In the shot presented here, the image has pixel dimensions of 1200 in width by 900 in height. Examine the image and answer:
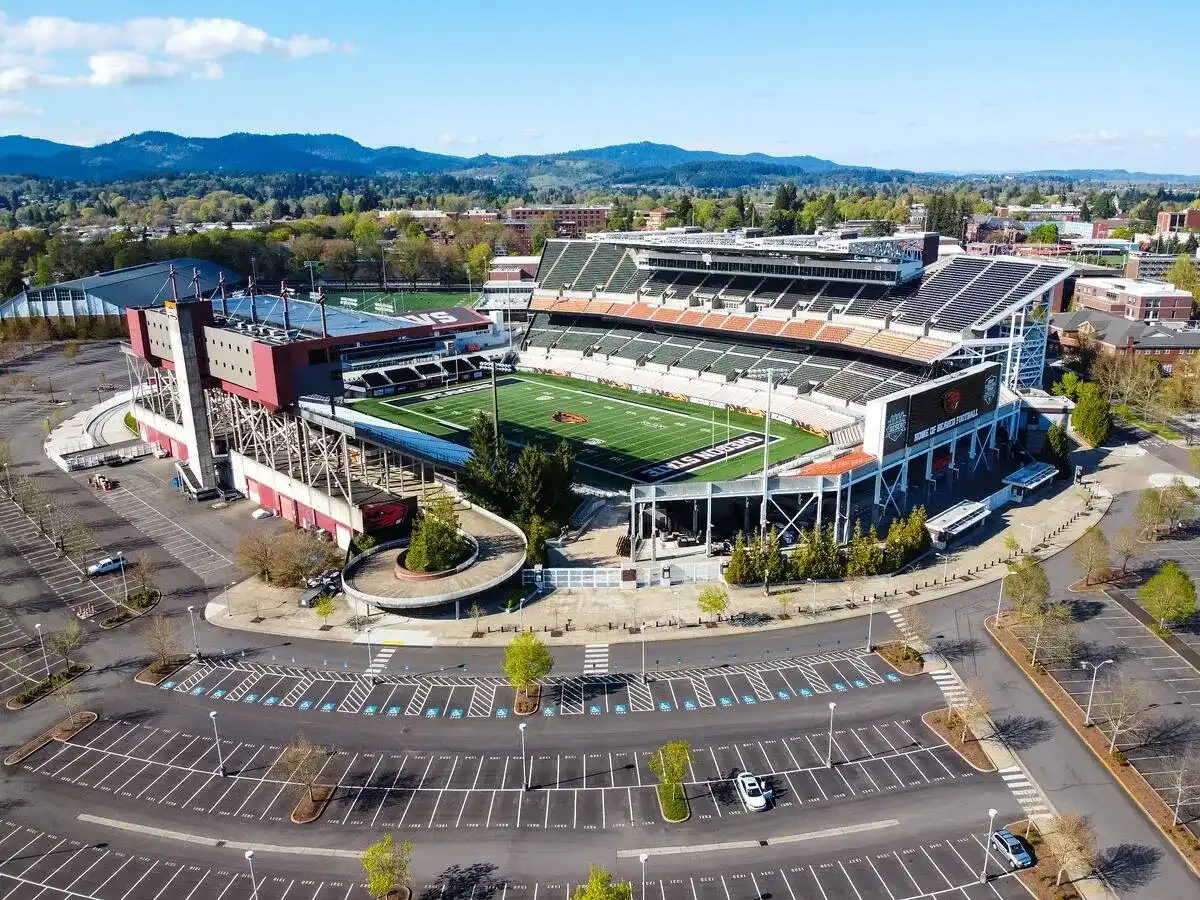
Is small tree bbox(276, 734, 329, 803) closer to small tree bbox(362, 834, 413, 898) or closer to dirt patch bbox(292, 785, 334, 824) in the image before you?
dirt patch bbox(292, 785, 334, 824)

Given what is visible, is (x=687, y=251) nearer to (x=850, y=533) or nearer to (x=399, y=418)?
(x=399, y=418)

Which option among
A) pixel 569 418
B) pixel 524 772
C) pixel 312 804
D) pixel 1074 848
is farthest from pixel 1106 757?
pixel 569 418

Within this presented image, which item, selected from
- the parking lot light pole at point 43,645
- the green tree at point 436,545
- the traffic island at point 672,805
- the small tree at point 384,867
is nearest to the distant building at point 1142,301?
the green tree at point 436,545

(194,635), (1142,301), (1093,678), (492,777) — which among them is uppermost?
(1142,301)

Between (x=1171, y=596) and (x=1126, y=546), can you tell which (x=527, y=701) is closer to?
(x=1171, y=596)

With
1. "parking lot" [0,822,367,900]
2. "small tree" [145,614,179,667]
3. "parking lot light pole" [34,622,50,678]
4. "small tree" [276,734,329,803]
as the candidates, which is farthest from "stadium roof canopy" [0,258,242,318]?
"parking lot" [0,822,367,900]

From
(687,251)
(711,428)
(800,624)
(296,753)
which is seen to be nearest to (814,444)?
(711,428)
